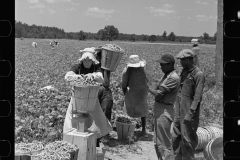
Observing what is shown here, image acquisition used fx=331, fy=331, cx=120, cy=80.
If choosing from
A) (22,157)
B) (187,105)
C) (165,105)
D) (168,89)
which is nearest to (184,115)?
(187,105)

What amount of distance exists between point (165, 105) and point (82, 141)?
118 cm

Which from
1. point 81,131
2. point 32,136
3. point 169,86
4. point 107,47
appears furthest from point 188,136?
point 32,136

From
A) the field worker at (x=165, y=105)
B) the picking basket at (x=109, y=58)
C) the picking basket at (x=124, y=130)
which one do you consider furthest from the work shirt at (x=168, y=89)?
the picking basket at (x=124, y=130)

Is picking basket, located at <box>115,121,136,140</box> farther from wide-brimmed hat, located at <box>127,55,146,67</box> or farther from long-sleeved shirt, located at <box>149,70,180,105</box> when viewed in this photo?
long-sleeved shirt, located at <box>149,70,180,105</box>

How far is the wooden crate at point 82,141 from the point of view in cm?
286

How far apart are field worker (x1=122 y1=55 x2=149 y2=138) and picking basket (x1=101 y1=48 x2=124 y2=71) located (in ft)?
1.51

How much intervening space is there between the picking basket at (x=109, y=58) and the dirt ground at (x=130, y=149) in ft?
3.62

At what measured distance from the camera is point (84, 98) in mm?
2838

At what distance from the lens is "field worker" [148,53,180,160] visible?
11.8ft

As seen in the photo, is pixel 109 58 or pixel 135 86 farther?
pixel 135 86

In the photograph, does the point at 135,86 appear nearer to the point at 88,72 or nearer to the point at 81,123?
the point at 88,72

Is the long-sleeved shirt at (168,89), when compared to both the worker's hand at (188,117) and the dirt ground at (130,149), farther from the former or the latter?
the dirt ground at (130,149)

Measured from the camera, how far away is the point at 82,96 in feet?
9.30

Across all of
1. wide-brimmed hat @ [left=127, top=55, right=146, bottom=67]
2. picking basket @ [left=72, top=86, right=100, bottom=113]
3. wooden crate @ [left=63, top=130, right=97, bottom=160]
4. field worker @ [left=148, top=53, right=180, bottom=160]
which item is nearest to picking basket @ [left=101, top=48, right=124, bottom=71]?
wide-brimmed hat @ [left=127, top=55, right=146, bottom=67]
